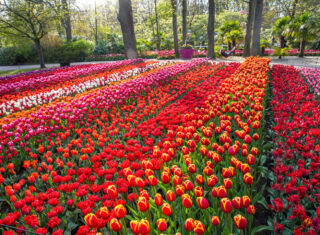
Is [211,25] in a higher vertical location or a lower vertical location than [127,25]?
lower

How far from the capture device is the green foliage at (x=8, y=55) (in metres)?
26.3

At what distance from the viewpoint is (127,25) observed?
54.6ft

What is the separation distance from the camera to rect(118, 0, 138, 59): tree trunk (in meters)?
16.2

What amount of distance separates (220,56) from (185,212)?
19.2 metres

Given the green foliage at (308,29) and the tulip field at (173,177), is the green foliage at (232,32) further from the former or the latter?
the tulip field at (173,177)

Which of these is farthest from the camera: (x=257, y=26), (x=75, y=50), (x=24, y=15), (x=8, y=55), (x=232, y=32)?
(x=8, y=55)

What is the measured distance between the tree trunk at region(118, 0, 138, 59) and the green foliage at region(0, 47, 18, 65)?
55.2 ft

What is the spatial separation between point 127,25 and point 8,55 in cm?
1807

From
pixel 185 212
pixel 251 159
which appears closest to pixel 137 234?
pixel 185 212

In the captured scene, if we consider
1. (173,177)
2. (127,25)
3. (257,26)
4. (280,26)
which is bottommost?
(173,177)

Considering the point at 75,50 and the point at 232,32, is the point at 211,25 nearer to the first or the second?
the point at 232,32

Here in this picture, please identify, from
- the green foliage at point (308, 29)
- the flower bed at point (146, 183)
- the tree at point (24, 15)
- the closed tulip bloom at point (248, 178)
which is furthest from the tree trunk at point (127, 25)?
the closed tulip bloom at point (248, 178)

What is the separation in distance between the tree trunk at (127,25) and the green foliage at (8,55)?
1682cm

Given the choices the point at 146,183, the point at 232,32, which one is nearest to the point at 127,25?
the point at 232,32
